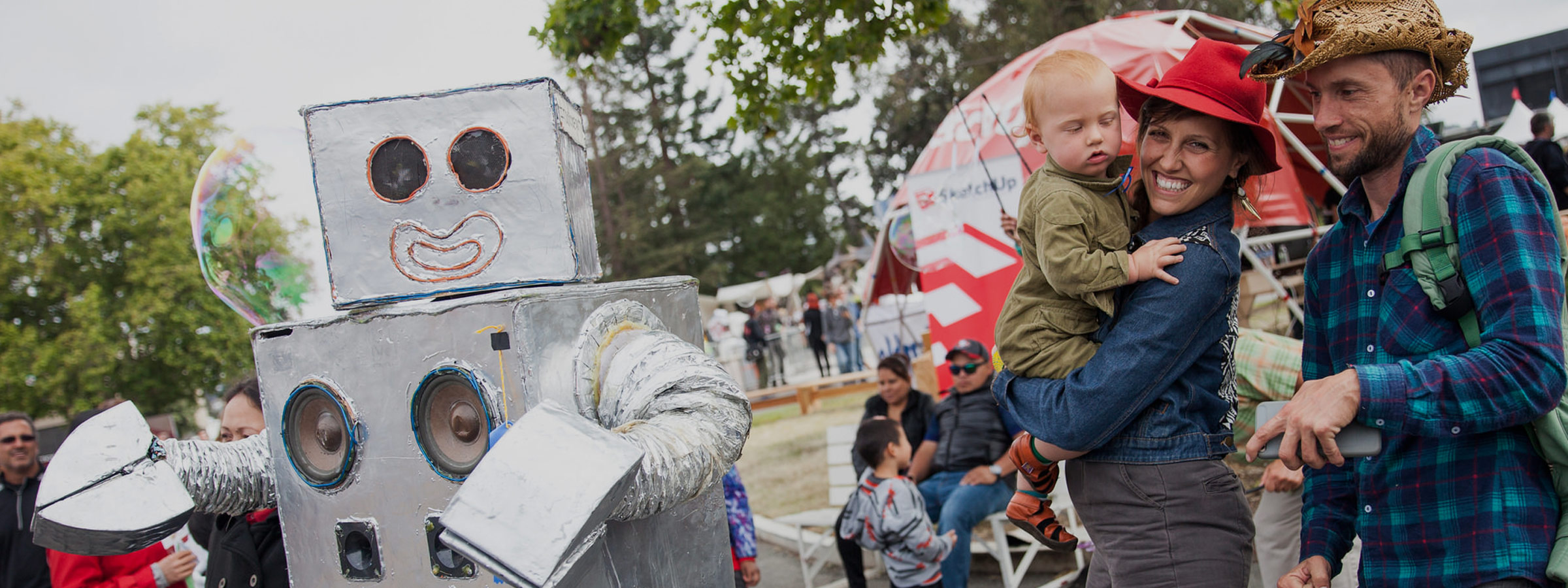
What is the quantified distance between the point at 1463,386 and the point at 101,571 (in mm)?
4535

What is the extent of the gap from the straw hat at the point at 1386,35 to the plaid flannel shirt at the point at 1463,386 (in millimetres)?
130

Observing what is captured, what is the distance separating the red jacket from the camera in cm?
370

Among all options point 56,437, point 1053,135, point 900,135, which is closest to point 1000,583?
point 1053,135

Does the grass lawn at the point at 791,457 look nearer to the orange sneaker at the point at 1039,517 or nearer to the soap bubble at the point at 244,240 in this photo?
the soap bubble at the point at 244,240

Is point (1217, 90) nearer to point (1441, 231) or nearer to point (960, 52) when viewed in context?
point (1441, 231)

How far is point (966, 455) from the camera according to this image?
511 cm

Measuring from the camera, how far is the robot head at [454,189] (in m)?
2.35

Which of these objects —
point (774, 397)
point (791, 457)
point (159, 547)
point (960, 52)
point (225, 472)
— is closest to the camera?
point (225, 472)

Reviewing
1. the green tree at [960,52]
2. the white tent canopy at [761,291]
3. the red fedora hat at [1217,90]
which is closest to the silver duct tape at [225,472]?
the red fedora hat at [1217,90]

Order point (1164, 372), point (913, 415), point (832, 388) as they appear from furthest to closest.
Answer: point (832, 388), point (913, 415), point (1164, 372)

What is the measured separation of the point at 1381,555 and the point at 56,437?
13.5 meters

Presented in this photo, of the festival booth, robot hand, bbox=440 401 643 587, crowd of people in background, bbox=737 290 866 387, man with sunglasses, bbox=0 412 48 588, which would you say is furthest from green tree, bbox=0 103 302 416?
robot hand, bbox=440 401 643 587

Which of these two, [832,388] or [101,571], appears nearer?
[101,571]

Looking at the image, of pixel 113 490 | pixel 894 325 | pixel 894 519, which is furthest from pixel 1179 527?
pixel 894 325
